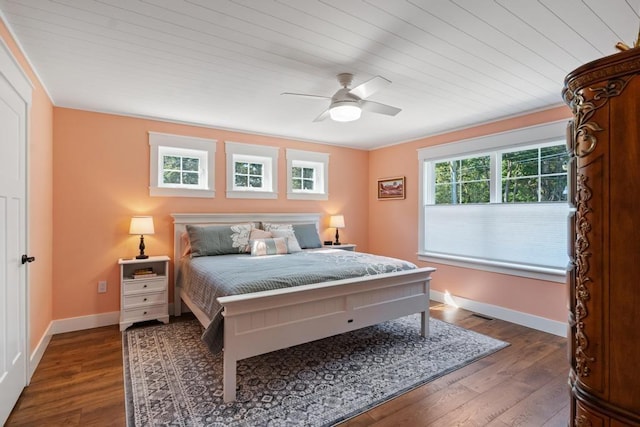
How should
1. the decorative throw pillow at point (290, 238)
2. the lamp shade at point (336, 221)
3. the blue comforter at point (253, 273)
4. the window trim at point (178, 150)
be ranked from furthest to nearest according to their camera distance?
1. the lamp shade at point (336, 221)
2. the decorative throw pillow at point (290, 238)
3. the window trim at point (178, 150)
4. the blue comforter at point (253, 273)

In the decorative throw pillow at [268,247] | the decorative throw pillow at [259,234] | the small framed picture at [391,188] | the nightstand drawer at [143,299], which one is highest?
the small framed picture at [391,188]

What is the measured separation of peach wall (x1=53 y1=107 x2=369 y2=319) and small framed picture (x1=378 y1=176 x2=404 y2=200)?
109 inches

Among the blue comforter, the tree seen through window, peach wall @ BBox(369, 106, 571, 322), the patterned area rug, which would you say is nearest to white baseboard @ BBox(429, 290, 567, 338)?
peach wall @ BBox(369, 106, 571, 322)

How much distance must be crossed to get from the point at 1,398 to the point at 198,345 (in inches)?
53.8

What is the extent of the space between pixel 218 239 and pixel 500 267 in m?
3.40

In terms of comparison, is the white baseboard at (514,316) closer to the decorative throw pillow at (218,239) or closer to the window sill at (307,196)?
the window sill at (307,196)

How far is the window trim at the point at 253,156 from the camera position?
4344 mm

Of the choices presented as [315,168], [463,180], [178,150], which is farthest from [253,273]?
[463,180]

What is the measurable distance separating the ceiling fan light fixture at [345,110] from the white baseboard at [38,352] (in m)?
3.05

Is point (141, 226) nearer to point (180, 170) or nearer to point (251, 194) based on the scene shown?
point (180, 170)

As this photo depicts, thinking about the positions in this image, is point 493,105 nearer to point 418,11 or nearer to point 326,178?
point 418,11

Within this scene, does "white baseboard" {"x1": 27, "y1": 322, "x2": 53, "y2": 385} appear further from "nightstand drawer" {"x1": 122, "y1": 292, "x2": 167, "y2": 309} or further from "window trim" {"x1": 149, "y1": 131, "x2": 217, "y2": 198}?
"window trim" {"x1": 149, "y1": 131, "x2": 217, "y2": 198}

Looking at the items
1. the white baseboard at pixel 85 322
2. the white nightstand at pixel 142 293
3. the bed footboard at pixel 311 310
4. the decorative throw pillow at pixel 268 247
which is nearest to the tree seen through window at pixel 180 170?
the white nightstand at pixel 142 293

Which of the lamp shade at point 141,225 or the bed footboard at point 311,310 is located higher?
the lamp shade at point 141,225
